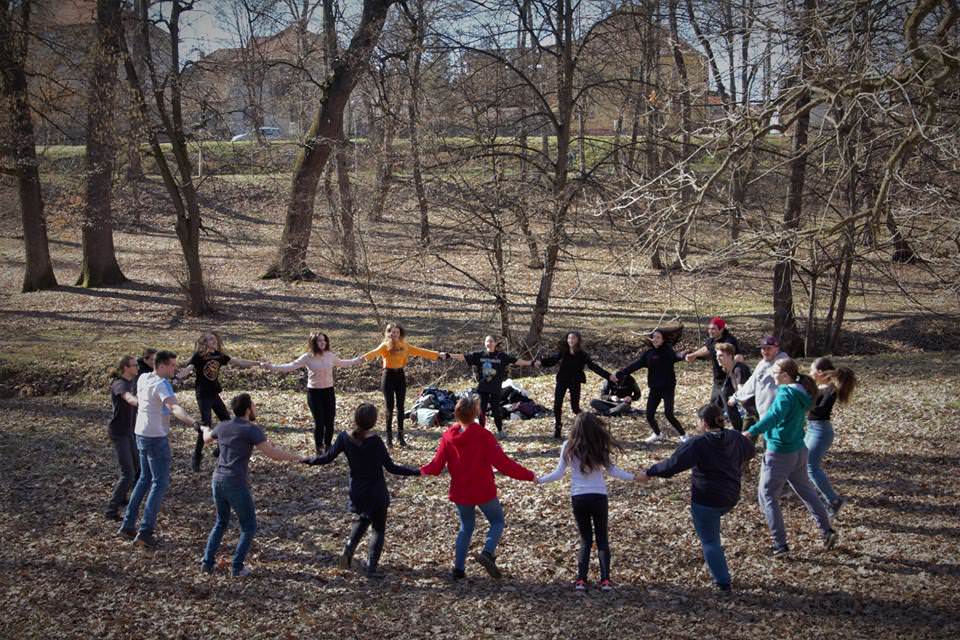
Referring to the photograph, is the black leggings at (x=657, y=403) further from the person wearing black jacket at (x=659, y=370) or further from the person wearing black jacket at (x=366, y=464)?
the person wearing black jacket at (x=366, y=464)

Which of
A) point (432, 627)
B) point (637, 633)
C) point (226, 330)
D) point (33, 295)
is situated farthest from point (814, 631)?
point (33, 295)

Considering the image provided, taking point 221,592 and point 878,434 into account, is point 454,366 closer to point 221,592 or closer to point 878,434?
point 878,434

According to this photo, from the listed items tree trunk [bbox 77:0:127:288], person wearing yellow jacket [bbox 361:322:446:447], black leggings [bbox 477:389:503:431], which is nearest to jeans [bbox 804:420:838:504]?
black leggings [bbox 477:389:503:431]

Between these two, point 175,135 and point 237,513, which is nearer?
point 237,513

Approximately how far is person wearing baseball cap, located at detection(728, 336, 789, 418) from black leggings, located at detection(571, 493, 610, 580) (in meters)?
2.54

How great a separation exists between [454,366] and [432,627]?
38.0 ft

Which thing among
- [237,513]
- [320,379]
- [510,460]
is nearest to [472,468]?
[510,460]

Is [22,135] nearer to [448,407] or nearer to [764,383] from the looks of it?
[448,407]

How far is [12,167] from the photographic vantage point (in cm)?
2241

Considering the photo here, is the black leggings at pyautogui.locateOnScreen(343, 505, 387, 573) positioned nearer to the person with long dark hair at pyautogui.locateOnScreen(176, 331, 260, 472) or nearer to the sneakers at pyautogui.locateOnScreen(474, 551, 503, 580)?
the sneakers at pyautogui.locateOnScreen(474, 551, 503, 580)

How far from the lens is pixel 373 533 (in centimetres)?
759

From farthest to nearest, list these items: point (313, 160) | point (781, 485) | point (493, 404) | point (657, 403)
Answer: point (313, 160)
point (493, 404)
point (657, 403)
point (781, 485)

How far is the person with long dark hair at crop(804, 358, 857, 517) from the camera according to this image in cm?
843

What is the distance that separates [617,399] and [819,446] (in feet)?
15.6
